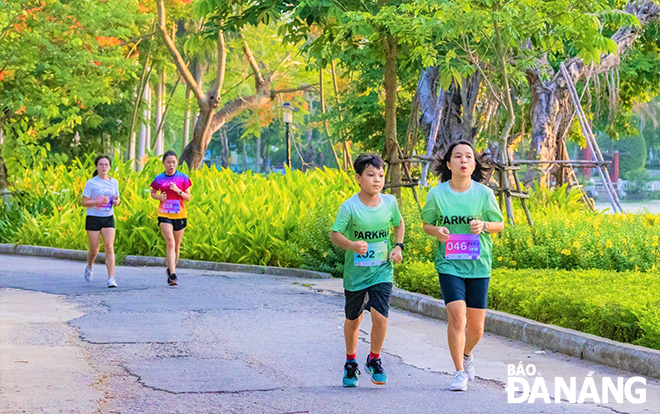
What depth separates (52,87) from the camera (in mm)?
22922

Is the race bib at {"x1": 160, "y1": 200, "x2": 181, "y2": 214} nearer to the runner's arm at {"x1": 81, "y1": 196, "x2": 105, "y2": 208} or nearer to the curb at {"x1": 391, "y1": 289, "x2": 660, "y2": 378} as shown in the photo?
the runner's arm at {"x1": 81, "y1": 196, "x2": 105, "y2": 208}

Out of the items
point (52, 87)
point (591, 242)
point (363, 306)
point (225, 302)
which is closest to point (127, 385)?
point (363, 306)

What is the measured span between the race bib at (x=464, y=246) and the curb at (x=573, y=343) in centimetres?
169

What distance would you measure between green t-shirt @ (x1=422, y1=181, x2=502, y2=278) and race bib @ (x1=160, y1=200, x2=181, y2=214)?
6.74 meters

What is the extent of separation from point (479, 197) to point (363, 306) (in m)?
1.08

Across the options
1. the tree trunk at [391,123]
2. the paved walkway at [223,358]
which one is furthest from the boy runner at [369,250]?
the tree trunk at [391,123]

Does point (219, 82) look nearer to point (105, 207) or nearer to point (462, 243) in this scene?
point (105, 207)

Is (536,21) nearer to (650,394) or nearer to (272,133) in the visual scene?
(650,394)

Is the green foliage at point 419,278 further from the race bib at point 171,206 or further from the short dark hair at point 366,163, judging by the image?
the short dark hair at point 366,163

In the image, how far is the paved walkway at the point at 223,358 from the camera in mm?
6316

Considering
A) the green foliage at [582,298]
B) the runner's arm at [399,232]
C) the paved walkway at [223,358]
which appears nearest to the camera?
the paved walkway at [223,358]

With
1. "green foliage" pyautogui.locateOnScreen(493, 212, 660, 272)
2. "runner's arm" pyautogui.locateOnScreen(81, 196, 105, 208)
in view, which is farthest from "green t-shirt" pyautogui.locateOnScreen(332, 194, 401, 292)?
"runner's arm" pyautogui.locateOnScreen(81, 196, 105, 208)

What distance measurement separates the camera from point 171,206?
13.1 m

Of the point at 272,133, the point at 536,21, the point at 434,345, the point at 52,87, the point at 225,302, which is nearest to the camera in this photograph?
the point at 434,345
